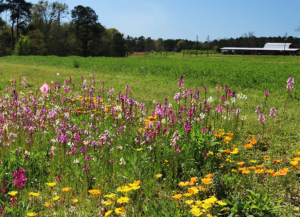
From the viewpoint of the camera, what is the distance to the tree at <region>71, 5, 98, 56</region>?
72.6m

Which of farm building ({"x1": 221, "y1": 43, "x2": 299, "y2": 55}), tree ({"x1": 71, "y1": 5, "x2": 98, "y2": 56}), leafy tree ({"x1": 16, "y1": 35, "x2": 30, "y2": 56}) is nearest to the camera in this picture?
leafy tree ({"x1": 16, "y1": 35, "x2": 30, "y2": 56})

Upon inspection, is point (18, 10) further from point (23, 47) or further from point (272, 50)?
point (272, 50)

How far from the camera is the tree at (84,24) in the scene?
72.6 meters

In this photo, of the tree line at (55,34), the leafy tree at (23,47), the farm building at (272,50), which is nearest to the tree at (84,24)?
the tree line at (55,34)

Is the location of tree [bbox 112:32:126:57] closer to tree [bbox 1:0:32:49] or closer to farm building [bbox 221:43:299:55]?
tree [bbox 1:0:32:49]

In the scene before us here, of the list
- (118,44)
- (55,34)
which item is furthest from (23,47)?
(118,44)

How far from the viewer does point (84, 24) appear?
7338 cm

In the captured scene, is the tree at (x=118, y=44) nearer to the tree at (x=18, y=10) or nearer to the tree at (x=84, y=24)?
the tree at (x=84, y=24)

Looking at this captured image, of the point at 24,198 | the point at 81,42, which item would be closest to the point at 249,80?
the point at 24,198

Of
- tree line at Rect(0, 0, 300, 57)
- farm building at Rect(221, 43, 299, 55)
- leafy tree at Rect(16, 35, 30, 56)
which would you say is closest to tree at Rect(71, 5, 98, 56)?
tree line at Rect(0, 0, 300, 57)

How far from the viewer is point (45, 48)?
6369cm

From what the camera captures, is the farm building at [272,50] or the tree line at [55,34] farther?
the farm building at [272,50]

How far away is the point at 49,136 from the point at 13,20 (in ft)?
237

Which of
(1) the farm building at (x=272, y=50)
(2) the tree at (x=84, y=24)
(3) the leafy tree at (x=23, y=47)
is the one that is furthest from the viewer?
(1) the farm building at (x=272, y=50)
